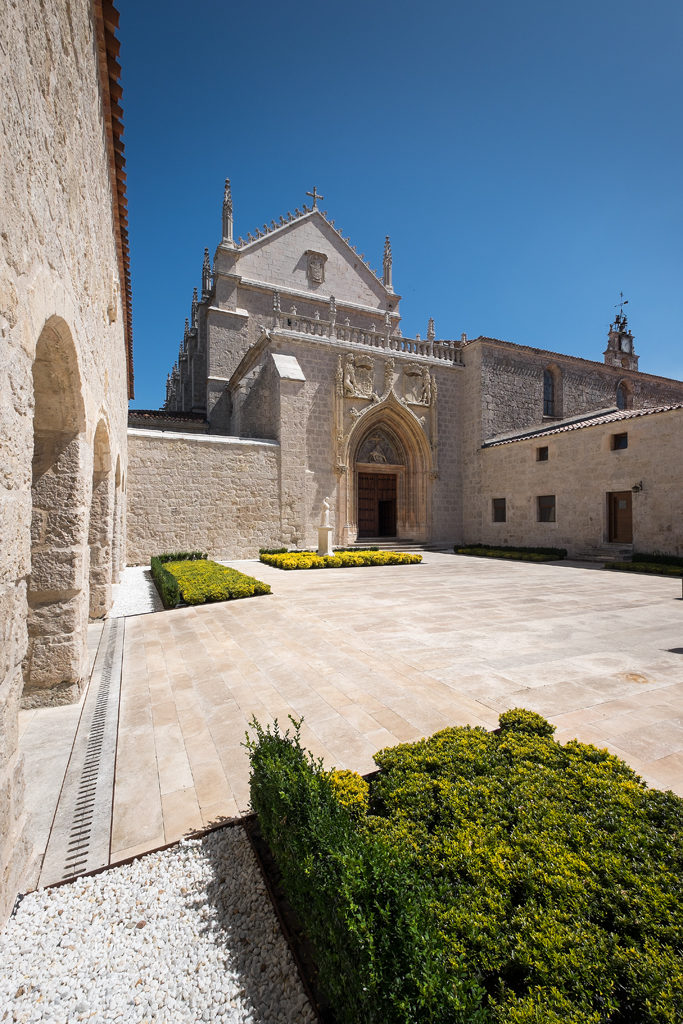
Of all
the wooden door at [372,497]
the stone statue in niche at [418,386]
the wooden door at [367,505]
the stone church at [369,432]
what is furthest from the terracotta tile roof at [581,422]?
the wooden door at [367,505]

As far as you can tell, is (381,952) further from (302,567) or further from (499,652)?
(302,567)

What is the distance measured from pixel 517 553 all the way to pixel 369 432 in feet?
25.6

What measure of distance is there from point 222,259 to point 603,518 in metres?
19.7

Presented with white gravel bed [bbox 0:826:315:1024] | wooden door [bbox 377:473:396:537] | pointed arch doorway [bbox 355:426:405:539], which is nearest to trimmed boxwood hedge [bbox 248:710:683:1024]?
white gravel bed [bbox 0:826:315:1024]

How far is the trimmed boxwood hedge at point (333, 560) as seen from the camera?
12656 millimetres

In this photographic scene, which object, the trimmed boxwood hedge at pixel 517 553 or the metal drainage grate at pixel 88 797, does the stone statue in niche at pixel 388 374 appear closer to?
the trimmed boxwood hedge at pixel 517 553

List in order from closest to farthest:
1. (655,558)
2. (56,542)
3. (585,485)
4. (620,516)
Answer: (56,542) < (655,558) < (620,516) < (585,485)

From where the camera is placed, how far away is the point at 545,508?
1700cm

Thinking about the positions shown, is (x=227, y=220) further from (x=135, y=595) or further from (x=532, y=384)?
(x=135, y=595)

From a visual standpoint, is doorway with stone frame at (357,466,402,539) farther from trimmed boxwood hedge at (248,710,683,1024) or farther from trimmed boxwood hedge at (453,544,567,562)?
trimmed boxwood hedge at (248,710,683,1024)

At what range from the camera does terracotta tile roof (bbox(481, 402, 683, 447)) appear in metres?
14.0

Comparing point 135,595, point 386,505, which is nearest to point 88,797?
Result: point 135,595

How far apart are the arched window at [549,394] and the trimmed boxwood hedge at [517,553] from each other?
819cm

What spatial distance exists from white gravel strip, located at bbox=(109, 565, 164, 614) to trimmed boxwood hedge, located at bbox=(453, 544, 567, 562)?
11.9 metres
